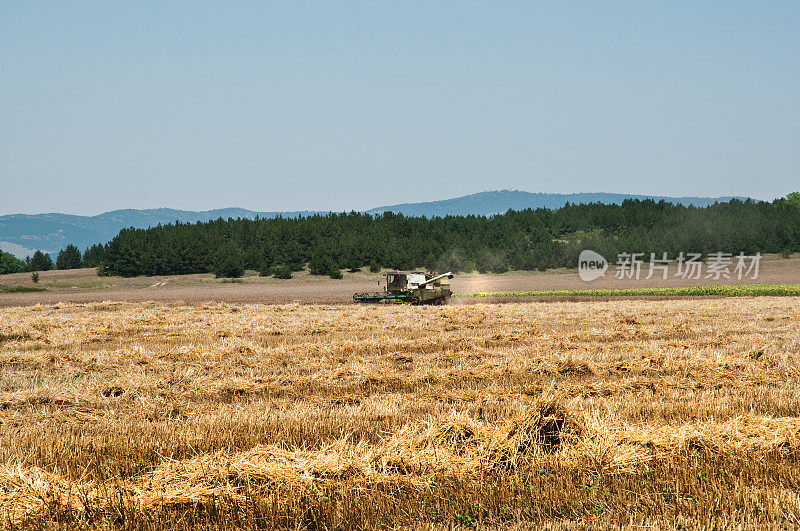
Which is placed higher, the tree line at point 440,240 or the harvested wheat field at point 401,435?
the tree line at point 440,240

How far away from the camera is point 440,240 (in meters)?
108

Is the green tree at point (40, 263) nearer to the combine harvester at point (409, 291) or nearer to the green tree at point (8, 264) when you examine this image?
the green tree at point (8, 264)

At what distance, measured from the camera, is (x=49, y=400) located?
32.3 feet

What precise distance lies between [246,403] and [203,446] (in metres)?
2.76

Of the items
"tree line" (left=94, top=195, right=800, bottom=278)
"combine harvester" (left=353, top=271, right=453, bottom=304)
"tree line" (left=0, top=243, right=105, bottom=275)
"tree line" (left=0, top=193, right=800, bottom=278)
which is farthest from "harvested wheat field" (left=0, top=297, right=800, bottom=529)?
"tree line" (left=0, top=243, right=105, bottom=275)

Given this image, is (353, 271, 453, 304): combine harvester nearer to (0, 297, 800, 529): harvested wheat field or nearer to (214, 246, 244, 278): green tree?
(0, 297, 800, 529): harvested wheat field

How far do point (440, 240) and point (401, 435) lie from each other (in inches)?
4012

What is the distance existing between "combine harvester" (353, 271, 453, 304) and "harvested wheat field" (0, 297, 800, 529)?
726 inches

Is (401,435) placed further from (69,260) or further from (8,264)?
(8,264)

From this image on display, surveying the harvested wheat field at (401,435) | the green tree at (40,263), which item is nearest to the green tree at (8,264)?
the green tree at (40,263)

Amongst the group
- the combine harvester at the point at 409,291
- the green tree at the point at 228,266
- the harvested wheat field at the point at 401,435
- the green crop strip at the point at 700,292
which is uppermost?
the green tree at the point at 228,266

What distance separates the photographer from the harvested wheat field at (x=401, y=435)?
17.3ft

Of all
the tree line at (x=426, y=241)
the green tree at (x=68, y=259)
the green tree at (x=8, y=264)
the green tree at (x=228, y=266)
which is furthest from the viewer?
the green tree at (x=8, y=264)

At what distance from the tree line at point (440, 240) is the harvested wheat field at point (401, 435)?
7119 centimetres
